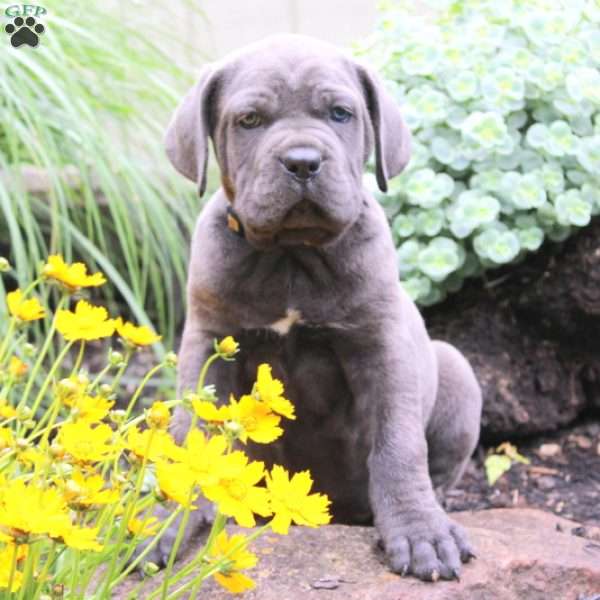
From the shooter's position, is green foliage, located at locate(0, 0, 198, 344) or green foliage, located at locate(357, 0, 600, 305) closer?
green foliage, located at locate(357, 0, 600, 305)

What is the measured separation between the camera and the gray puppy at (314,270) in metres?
2.95

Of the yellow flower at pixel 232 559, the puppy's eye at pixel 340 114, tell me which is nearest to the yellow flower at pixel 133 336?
the yellow flower at pixel 232 559

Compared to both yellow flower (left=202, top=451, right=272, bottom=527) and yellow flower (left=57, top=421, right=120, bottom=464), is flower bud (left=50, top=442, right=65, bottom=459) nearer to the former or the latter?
yellow flower (left=57, top=421, right=120, bottom=464)

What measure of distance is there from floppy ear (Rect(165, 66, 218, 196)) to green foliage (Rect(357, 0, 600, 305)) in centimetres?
143

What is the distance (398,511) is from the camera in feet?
9.87

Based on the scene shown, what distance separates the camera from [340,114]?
121 inches

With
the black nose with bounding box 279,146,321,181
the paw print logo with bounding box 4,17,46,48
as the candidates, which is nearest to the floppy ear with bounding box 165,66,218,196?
the black nose with bounding box 279,146,321,181

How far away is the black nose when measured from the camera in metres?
2.87

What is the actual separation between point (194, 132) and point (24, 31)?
1.76 metres

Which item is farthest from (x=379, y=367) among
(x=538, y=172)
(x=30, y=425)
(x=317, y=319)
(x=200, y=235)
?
(x=538, y=172)

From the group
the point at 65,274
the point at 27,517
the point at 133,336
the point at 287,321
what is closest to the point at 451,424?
the point at 287,321

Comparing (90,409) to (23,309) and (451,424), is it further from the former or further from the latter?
(451,424)

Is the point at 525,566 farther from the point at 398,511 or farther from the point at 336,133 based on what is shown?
the point at 336,133

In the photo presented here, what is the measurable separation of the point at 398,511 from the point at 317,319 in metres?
0.55
